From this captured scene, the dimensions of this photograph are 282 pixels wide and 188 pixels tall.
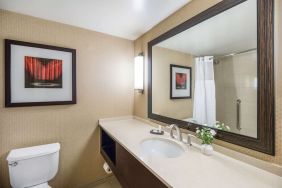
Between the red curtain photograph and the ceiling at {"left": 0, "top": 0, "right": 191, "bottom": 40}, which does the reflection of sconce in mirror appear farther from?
the red curtain photograph

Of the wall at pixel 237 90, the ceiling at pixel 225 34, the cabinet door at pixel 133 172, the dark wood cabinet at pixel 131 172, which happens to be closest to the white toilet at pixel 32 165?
the dark wood cabinet at pixel 131 172

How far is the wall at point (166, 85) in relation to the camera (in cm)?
146

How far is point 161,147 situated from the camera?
1425 millimetres

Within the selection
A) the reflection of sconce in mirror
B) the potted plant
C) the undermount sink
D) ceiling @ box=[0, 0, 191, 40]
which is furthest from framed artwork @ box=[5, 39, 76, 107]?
the potted plant

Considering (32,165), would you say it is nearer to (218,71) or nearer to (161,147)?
(161,147)

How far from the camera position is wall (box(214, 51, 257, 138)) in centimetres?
92

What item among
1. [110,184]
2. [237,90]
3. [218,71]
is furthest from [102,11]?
[110,184]

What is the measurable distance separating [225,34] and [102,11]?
1221 mm

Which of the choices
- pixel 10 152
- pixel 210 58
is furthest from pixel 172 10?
pixel 10 152

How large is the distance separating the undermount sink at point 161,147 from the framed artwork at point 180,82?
0.50 meters

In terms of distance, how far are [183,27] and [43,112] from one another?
183cm

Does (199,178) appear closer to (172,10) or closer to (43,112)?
(172,10)

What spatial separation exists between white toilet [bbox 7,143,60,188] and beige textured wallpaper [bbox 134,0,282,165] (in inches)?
47.9

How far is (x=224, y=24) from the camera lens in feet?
3.59
